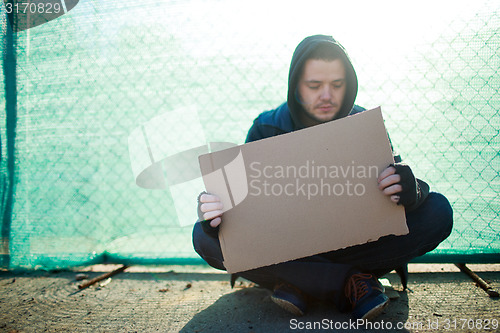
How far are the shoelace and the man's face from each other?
2.25 feet

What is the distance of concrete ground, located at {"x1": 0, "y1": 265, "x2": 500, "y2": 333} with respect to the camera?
1262 millimetres

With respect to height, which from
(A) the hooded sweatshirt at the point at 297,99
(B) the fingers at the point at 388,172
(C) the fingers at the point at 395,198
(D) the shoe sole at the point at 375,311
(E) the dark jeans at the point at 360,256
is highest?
(A) the hooded sweatshirt at the point at 297,99

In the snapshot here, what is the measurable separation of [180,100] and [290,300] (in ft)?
3.79

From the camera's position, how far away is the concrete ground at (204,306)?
1262mm

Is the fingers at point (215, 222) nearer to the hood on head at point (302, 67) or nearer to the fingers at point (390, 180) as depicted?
the fingers at point (390, 180)

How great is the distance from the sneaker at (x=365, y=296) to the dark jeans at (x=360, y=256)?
4 cm

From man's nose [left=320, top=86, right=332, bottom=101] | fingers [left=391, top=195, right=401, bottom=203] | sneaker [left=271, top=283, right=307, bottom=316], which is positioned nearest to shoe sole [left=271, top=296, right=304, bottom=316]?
sneaker [left=271, top=283, right=307, bottom=316]

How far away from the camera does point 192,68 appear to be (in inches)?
72.4

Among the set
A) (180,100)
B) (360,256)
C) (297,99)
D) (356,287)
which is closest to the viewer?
(356,287)

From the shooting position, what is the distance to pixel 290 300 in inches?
50.8

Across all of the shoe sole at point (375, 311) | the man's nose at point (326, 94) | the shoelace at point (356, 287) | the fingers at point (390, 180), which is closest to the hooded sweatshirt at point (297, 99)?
the man's nose at point (326, 94)

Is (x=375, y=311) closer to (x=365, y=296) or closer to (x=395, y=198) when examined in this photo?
(x=365, y=296)

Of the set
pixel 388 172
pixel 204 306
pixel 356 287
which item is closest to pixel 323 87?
pixel 388 172

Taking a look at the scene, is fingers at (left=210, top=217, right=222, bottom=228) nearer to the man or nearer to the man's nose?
the man
